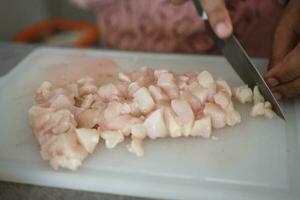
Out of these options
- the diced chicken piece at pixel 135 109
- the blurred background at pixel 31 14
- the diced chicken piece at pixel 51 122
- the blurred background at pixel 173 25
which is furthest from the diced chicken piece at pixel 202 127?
the blurred background at pixel 31 14

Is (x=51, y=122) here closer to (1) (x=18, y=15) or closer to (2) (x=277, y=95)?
(2) (x=277, y=95)

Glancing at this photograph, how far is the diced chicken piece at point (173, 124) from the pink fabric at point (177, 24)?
52cm

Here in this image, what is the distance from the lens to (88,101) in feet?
2.71

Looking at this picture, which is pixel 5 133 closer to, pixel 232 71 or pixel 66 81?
pixel 66 81

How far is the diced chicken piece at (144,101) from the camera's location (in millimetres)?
789

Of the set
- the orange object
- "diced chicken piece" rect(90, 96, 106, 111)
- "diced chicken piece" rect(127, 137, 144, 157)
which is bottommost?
the orange object

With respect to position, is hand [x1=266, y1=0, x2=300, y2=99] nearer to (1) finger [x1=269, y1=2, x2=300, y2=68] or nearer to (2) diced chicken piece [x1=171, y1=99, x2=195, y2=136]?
(1) finger [x1=269, y1=2, x2=300, y2=68]

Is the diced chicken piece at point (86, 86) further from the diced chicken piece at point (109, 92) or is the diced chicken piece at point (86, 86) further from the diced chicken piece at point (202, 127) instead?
the diced chicken piece at point (202, 127)

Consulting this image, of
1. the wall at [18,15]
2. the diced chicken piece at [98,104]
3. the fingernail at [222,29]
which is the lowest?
the wall at [18,15]

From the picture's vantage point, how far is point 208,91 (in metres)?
0.83

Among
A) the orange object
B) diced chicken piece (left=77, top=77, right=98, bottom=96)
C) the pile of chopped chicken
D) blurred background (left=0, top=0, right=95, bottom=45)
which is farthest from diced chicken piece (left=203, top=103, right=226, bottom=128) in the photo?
blurred background (left=0, top=0, right=95, bottom=45)

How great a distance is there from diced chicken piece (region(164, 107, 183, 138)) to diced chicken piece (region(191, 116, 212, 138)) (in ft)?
0.08

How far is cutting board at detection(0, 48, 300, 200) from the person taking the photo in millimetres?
677

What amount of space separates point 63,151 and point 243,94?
364mm
